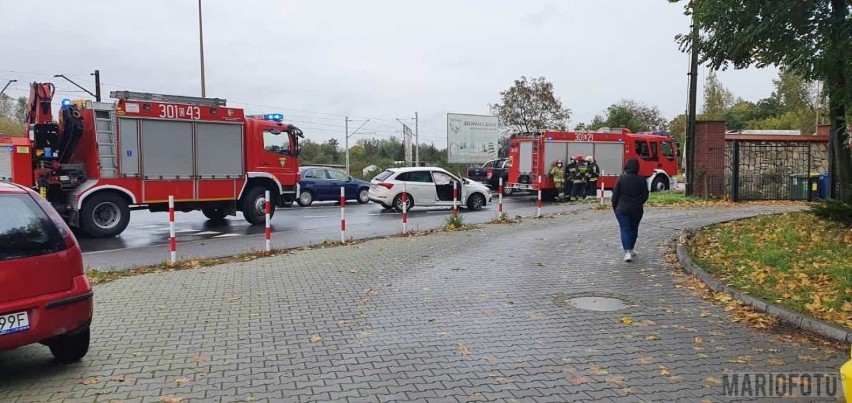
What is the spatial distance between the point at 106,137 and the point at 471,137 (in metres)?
29.2

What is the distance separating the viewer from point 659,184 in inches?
989

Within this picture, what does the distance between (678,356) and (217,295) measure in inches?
198

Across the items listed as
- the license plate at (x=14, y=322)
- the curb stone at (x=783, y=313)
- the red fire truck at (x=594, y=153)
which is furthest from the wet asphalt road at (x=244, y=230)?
the curb stone at (x=783, y=313)

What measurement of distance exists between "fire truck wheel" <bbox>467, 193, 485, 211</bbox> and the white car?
81 millimetres

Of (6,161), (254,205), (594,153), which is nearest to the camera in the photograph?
(6,161)

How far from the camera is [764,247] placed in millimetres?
8922

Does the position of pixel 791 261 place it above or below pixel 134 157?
below

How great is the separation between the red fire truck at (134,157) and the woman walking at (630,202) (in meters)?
9.83

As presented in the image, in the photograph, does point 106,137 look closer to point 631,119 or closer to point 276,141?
point 276,141

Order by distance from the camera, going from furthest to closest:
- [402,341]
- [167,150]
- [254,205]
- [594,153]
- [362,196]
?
[594,153] → [362,196] → [254,205] → [167,150] → [402,341]

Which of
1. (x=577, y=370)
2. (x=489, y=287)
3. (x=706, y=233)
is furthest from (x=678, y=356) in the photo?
(x=706, y=233)

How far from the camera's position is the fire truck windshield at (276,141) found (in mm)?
16016

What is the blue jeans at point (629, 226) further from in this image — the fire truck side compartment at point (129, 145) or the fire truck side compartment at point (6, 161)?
the fire truck side compartment at point (6, 161)

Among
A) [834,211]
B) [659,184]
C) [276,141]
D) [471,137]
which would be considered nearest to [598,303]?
[834,211]
